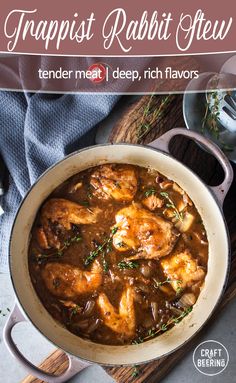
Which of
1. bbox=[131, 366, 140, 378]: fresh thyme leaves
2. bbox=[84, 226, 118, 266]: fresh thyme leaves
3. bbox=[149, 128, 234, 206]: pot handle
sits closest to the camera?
bbox=[149, 128, 234, 206]: pot handle

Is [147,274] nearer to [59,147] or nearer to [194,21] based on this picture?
[59,147]

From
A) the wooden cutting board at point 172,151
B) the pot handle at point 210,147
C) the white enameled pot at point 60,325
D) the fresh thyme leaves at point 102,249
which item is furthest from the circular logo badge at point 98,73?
the fresh thyme leaves at point 102,249

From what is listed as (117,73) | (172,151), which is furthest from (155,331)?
(117,73)

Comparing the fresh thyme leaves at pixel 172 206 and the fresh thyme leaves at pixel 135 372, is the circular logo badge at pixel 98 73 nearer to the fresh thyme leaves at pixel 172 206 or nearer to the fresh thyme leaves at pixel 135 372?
the fresh thyme leaves at pixel 172 206

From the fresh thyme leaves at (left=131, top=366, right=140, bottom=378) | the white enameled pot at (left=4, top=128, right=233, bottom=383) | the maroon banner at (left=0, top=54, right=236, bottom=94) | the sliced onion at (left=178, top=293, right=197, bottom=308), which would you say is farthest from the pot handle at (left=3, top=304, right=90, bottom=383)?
the maroon banner at (left=0, top=54, right=236, bottom=94)

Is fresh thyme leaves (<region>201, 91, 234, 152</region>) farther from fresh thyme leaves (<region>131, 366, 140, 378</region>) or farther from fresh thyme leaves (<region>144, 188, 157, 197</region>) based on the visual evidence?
fresh thyme leaves (<region>131, 366, 140, 378</region>)

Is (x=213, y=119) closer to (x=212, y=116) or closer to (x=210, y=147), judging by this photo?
(x=212, y=116)
